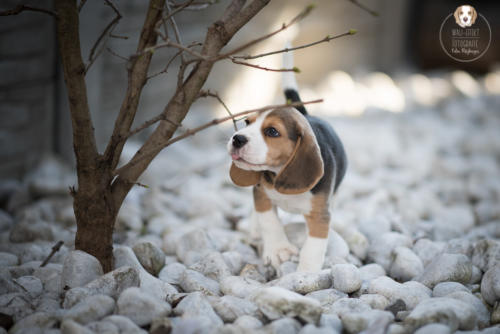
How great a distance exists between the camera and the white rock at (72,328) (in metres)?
1.49

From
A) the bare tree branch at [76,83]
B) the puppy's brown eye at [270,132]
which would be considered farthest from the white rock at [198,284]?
the puppy's brown eye at [270,132]

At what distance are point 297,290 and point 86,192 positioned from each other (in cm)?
85

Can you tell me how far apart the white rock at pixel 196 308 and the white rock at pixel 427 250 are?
108 cm

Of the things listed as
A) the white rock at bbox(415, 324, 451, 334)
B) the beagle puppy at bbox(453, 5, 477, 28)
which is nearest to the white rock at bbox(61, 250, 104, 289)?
the white rock at bbox(415, 324, 451, 334)

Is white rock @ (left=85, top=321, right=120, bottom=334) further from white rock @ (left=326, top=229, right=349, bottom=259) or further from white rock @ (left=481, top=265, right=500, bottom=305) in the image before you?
white rock @ (left=481, top=265, right=500, bottom=305)

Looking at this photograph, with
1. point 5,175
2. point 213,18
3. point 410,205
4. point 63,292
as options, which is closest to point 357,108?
point 213,18

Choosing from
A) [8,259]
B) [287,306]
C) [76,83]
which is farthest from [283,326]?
[8,259]

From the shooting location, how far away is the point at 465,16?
3.29 metres

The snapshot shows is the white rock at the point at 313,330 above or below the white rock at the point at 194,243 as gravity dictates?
below

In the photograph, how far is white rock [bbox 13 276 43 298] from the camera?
1.83 m

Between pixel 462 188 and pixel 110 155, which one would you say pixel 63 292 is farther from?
pixel 462 188

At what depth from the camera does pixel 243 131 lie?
1918mm

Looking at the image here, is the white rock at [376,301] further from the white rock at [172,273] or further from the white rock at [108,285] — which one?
the white rock at [108,285]

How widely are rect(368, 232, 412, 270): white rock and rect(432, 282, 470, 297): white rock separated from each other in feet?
1.25
